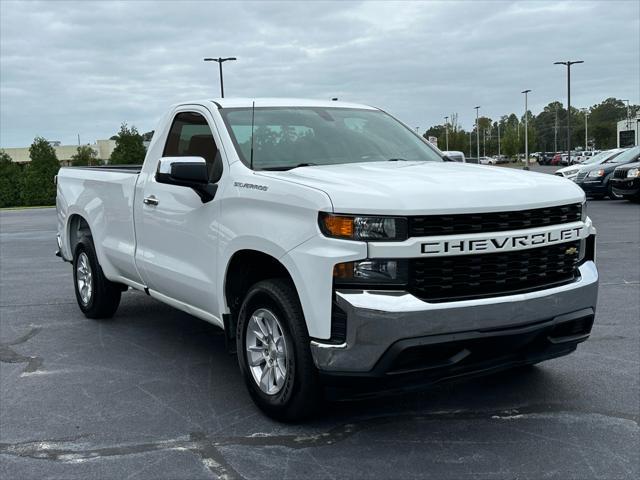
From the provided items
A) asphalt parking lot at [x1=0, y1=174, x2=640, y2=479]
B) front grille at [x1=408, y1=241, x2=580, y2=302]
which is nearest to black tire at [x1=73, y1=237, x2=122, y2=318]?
asphalt parking lot at [x1=0, y1=174, x2=640, y2=479]

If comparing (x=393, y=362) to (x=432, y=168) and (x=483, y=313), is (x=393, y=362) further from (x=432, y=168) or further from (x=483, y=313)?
(x=432, y=168)

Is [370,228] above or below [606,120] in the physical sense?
below

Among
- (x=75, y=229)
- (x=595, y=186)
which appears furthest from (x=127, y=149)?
(x=75, y=229)

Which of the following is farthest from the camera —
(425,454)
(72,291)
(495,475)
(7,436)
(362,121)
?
(72,291)

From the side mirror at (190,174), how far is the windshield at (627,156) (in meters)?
20.1

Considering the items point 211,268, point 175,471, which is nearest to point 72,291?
point 211,268

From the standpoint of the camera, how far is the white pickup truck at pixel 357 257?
3752 mm

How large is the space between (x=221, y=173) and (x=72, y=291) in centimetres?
493

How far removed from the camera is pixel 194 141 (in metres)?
5.68

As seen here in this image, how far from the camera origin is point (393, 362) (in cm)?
377

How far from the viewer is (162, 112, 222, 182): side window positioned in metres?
5.17

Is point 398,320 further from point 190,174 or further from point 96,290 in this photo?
point 96,290

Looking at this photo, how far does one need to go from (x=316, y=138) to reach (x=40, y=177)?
4921 cm

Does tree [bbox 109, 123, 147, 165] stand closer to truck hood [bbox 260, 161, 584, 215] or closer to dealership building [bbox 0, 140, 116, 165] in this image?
truck hood [bbox 260, 161, 584, 215]
